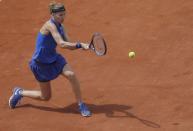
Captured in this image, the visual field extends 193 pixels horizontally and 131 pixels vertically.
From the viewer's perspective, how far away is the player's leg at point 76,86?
27.7 feet

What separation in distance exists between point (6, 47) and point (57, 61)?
134 inches

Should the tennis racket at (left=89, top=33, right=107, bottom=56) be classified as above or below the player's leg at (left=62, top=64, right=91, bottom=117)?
above

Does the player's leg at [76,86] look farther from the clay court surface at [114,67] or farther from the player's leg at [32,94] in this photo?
the player's leg at [32,94]

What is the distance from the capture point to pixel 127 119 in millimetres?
8547

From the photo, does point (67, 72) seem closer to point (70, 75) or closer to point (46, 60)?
point (70, 75)

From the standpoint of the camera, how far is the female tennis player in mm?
Result: 8258

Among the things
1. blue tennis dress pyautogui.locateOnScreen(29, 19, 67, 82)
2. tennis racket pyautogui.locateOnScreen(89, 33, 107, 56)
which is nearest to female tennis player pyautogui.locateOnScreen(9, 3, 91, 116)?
blue tennis dress pyautogui.locateOnScreen(29, 19, 67, 82)

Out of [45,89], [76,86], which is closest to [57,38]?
[76,86]

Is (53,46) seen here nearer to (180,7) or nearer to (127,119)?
(127,119)

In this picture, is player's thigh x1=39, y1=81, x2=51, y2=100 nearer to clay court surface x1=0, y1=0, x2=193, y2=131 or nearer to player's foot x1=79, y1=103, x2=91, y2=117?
clay court surface x1=0, y1=0, x2=193, y2=131

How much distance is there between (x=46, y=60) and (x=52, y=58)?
9 cm

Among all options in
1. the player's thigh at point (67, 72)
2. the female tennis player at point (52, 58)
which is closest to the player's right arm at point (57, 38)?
the female tennis player at point (52, 58)

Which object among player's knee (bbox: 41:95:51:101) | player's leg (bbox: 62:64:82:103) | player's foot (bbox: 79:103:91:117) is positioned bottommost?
player's foot (bbox: 79:103:91:117)

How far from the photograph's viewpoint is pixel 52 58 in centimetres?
859
